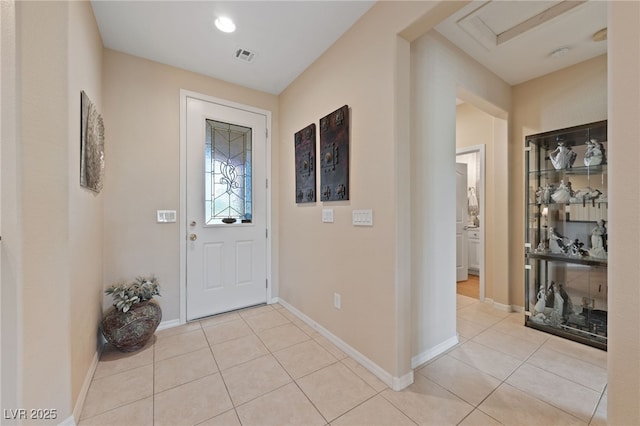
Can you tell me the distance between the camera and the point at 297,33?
2.13 metres

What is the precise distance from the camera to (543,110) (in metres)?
2.72

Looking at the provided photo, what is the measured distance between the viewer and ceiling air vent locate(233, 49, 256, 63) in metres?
2.35

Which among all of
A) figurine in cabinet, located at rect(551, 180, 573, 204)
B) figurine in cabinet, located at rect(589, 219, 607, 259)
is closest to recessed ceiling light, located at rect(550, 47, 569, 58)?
figurine in cabinet, located at rect(551, 180, 573, 204)

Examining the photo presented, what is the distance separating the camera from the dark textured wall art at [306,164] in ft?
8.22

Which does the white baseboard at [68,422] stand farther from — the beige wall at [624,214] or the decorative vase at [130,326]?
the beige wall at [624,214]

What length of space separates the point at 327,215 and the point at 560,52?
2650mm

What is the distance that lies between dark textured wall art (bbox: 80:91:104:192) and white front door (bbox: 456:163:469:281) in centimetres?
466

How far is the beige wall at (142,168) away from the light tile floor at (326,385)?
70 cm

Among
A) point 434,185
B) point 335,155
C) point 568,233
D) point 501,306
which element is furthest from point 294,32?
point 501,306

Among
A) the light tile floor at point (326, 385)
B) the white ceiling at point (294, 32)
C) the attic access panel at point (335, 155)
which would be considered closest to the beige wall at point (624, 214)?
the light tile floor at point (326, 385)

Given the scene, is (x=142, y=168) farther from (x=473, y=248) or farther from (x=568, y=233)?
(x=473, y=248)

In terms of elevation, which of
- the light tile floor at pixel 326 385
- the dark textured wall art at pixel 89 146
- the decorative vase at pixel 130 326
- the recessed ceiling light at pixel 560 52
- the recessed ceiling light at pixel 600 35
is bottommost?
the light tile floor at pixel 326 385

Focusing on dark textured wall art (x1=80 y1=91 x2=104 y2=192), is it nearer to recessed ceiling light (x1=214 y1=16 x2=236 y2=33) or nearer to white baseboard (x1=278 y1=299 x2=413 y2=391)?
recessed ceiling light (x1=214 y1=16 x2=236 y2=33)

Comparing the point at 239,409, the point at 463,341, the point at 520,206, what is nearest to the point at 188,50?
the point at 239,409
